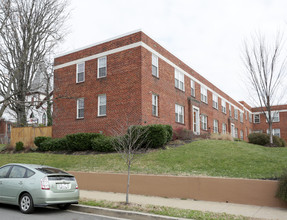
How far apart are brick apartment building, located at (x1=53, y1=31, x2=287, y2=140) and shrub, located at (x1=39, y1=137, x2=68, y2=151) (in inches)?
70.1

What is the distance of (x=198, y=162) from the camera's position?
1298 cm

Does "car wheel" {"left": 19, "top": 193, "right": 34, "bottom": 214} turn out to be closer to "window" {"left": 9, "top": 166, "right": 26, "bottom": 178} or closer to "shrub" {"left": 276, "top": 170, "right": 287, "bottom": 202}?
"window" {"left": 9, "top": 166, "right": 26, "bottom": 178}

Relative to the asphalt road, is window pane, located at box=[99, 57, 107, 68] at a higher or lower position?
higher

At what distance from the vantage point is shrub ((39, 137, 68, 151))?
20.0 metres

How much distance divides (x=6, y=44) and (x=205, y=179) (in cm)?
1901

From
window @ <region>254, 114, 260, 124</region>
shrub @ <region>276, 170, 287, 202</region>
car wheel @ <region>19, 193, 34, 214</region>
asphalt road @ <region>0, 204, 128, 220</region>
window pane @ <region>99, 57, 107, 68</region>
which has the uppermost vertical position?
window pane @ <region>99, 57, 107, 68</region>

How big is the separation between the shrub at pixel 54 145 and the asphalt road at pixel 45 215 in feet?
36.5

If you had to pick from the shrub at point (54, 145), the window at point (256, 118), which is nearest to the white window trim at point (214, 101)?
the shrub at point (54, 145)

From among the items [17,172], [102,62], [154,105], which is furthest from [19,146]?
[17,172]

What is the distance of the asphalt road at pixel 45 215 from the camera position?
7.65 m

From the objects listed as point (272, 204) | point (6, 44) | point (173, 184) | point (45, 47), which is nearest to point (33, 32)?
point (6, 44)

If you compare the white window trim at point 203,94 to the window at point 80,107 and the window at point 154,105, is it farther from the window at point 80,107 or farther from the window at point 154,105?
the window at point 80,107

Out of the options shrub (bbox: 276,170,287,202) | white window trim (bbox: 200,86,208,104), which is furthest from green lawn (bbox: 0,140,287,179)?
white window trim (bbox: 200,86,208,104)

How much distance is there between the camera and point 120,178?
38.4ft
